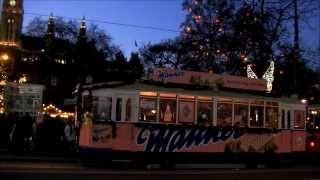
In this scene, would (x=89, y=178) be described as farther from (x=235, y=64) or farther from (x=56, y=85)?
(x=56, y=85)

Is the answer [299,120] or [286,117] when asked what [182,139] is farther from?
[299,120]

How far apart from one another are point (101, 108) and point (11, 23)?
90.3m

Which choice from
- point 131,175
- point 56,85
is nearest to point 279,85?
point 131,175

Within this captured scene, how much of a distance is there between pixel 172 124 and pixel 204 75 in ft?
9.98

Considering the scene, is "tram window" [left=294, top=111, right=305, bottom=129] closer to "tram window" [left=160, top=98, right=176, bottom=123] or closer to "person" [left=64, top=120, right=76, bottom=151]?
"tram window" [left=160, top=98, right=176, bottom=123]

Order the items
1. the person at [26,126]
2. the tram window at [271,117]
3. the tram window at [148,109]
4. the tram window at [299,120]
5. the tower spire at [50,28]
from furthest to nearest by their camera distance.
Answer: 1. the tower spire at [50,28]
2. the tram window at [299,120]
3. the tram window at [271,117]
4. the person at [26,126]
5. the tram window at [148,109]

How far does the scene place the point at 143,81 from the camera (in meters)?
21.5

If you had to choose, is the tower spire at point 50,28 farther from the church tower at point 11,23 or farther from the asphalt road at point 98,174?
the asphalt road at point 98,174

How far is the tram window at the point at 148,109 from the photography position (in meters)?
20.5

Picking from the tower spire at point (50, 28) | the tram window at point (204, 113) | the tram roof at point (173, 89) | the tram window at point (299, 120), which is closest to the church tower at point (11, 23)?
the tower spire at point (50, 28)

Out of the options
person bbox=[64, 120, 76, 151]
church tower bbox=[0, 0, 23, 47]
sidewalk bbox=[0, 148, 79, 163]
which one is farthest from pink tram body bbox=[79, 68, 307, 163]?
church tower bbox=[0, 0, 23, 47]

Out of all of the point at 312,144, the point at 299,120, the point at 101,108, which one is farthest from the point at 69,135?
the point at 312,144

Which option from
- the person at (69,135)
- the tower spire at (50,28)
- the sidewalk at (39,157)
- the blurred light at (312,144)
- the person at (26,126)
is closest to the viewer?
the sidewalk at (39,157)

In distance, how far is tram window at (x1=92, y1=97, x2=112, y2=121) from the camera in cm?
2016
